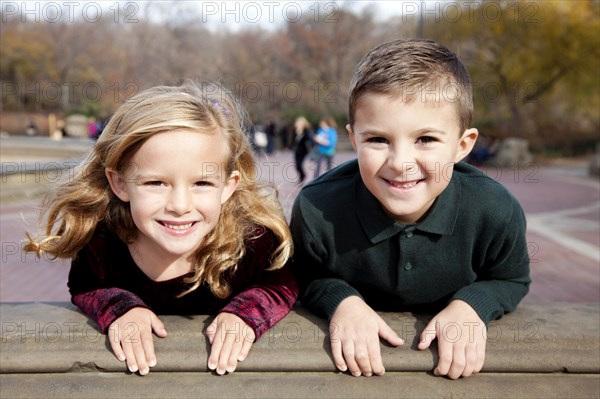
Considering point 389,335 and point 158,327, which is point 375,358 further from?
point 158,327

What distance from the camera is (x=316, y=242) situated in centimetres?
183

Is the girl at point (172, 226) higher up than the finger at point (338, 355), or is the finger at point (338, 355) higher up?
the girl at point (172, 226)

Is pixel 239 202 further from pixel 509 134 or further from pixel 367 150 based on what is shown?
pixel 509 134

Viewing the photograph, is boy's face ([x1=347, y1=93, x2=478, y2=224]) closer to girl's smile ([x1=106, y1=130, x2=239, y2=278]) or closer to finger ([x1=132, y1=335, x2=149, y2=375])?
girl's smile ([x1=106, y1=130, x2=239, y2=278])

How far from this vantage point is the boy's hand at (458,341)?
1.49 m

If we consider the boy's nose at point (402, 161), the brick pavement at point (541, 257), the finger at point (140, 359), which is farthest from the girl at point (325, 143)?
the finger at point (140, 359)

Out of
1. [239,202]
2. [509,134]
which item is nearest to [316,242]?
[239,202]

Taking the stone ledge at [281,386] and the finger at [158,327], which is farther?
the finger at [158,327]

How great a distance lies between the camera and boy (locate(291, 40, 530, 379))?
1.58 meters

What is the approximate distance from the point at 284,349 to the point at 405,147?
0.62 meters

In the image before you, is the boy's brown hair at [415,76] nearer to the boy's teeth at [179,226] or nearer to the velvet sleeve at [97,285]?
the boy's teeth at [179,226]

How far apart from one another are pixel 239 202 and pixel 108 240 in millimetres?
439

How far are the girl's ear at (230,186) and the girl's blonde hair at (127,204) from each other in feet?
0.07

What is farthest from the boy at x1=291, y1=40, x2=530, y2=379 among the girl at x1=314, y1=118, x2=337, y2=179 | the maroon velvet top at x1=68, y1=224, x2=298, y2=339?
the girl at x1=314, y1=118, x2=337, y2=179
